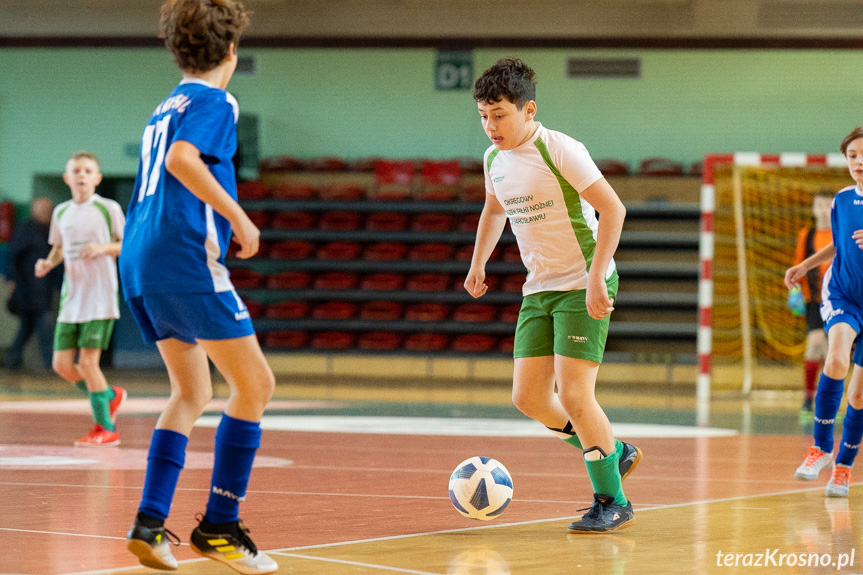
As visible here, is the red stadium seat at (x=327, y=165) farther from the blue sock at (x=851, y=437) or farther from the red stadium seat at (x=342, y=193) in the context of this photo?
the blue sock at (x=851, y=437)

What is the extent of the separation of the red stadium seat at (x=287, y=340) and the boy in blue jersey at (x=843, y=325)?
1116 cm

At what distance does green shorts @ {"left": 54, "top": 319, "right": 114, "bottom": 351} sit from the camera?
7410 millimetres

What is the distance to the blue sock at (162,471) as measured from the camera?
3264mm

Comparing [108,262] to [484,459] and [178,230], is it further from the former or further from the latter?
[178,230]

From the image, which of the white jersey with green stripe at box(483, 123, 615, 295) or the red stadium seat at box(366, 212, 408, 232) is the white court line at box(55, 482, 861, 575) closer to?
the white jersey with green stripe at box(483, 123, 615, 295)

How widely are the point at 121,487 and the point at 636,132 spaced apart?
42.8ft

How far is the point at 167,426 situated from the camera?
3359mm

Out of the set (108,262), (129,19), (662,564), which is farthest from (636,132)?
(662,564)

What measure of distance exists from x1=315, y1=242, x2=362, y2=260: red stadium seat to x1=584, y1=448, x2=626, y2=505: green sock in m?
12.5

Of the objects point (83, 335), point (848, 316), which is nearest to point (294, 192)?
point (83, 335)

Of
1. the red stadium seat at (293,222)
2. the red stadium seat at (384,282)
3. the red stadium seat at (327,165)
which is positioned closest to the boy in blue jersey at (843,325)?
the red stadium seat at (384,282)

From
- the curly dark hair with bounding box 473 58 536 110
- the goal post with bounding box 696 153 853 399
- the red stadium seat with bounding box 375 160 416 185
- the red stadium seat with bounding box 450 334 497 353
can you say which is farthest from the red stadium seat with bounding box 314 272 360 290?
the curly dark hair with bounding box 473 58 536 110

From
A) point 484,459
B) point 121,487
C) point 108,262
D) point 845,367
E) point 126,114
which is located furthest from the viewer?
point 126,114

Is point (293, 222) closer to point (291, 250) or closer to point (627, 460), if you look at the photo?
point (291, 250)
